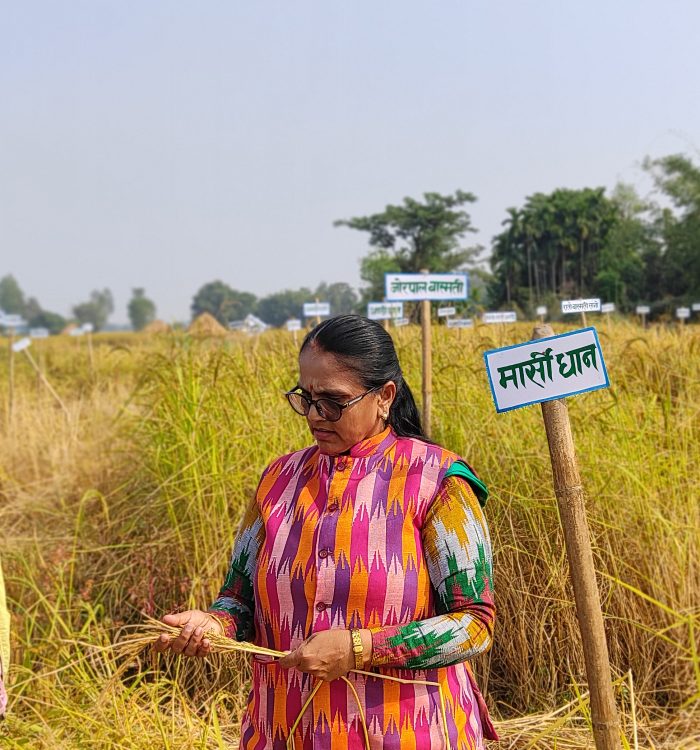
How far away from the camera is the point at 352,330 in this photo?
1.33 metres

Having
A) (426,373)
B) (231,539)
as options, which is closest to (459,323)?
(426,373)

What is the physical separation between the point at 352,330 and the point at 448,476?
276mm

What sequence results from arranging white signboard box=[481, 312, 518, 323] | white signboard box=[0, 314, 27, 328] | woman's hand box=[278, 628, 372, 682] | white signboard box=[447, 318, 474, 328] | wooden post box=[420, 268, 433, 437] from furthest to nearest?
1. white signboard box=[0, 314, 27, 328]
2. white signboard box=[447, 318, 474, 328]
3. white signboard box=[481, 312, 518, 323]
4. wooden post box=[420, 268, 433, 437]
5. woman's hand box=[278, 628, 372, 682]

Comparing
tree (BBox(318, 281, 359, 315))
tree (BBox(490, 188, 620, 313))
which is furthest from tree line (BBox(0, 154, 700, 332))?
tree (BBox(318, 281, 359, 315))

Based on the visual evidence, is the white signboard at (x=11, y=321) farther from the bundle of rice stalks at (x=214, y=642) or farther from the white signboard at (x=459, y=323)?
the bundle of rice stalks at (x=214, y=642)

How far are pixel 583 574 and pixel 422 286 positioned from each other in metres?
1.68

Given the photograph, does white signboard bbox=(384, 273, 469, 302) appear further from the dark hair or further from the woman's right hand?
the woman's right hand

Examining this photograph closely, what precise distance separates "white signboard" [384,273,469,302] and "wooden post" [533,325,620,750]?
148 cm

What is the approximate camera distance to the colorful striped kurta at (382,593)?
1.24 meters

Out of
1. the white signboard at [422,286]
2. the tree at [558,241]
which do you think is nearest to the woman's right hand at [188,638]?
the white signboard at [422,286]

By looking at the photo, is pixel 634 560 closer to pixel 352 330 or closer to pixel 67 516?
pixel 352 330

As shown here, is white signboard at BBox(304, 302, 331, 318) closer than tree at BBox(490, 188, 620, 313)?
Yes

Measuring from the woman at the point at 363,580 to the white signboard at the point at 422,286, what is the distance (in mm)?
1642

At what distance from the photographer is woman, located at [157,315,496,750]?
1.22 metres
